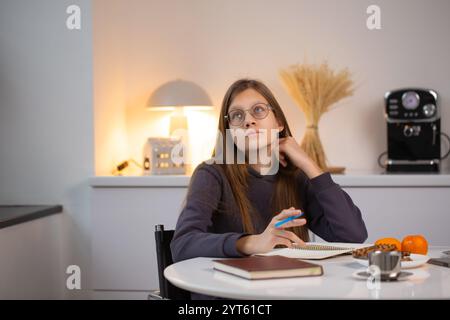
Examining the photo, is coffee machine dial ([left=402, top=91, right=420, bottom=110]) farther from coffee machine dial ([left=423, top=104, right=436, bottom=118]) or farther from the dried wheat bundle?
the dried wheat bundle

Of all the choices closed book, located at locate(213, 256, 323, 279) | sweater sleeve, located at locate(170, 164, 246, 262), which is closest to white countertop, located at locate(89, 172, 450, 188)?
sweater sleeve, located at locate(170, 164, 246, 262)

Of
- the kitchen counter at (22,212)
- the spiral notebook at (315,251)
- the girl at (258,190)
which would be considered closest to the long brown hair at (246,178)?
the girl at (258,190)

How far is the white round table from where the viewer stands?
1.38 m

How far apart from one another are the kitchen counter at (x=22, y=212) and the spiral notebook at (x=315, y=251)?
1.40 metres

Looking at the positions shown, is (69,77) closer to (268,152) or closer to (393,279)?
(268,152)

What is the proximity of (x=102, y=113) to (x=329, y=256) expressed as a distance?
75.9 inches

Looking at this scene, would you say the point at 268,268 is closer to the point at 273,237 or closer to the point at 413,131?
the point at 273,237

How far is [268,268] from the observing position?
1.53m

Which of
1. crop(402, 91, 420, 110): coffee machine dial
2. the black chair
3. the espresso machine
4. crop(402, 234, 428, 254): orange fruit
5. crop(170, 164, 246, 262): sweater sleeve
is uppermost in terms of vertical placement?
crop(402, 91, 420, 110): coffee machine dial

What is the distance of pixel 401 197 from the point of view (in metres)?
3.23

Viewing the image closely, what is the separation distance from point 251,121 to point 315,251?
52 centimetres

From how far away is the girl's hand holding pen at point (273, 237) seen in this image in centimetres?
171

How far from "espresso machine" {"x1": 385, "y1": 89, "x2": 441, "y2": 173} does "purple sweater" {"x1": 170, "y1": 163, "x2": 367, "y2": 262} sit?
1.28 m
